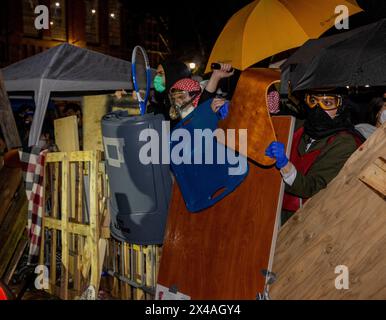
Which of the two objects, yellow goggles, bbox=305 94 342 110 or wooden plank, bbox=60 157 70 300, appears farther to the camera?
wooden plank, bbox=60 157 70 300

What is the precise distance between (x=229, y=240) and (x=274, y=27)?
7.92 feet

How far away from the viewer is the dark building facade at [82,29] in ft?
67.3

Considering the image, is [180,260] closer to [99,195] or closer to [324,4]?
[99,195]

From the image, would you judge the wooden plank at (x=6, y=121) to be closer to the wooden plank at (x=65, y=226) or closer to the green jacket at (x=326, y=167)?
the wooden plank at (x=65, y=226)

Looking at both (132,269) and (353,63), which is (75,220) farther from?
(353,63)

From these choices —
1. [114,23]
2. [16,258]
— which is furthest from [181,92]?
[114,23]

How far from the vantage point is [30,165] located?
5074 mm

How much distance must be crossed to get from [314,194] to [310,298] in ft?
2.25

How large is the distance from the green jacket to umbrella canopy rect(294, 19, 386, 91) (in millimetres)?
406

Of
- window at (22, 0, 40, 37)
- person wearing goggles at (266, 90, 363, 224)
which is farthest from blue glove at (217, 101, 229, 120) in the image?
window at (22, 0, 40, 37)

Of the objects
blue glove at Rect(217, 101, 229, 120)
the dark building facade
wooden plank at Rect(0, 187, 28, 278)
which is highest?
the dark building facade

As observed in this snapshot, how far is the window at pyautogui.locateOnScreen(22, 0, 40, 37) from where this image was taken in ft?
69.9

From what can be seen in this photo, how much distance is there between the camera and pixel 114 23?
2614 cm

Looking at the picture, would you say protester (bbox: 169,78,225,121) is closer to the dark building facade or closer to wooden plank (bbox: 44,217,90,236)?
wooden plank (bbox: 44,217,90,236)
